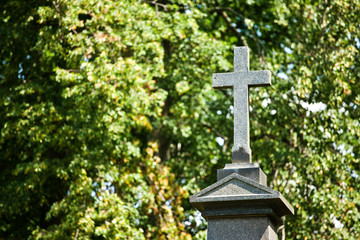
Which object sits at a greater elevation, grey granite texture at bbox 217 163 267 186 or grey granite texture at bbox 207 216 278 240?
grey granite texture at bbox 217 163 267 186

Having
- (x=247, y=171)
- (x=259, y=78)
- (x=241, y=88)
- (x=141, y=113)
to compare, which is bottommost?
(x=247, y=171)

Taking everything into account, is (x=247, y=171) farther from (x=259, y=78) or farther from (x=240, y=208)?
(x=259, y=78)

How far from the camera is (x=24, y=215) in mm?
14281

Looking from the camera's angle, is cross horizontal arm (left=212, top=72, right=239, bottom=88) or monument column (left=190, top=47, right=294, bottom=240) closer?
monument column (left=190, top=47, right=294, bottom=240)

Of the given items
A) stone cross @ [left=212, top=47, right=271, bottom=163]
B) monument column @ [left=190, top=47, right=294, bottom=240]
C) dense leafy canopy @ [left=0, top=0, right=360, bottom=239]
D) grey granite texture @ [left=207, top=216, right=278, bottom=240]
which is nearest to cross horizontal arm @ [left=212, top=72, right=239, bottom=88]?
stone cross @ [left=212, top=47, right=271, bottom=163]

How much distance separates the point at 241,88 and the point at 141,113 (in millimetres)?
Answer: 5218

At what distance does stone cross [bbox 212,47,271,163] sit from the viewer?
645 cm

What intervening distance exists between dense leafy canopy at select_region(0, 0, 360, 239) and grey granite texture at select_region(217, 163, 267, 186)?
4952 millimetres

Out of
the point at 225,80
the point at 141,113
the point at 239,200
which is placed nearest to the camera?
the point at 239,200

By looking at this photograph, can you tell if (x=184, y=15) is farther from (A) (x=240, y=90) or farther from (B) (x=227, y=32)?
(A) (x=240, y=90)

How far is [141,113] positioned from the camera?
11.9 m

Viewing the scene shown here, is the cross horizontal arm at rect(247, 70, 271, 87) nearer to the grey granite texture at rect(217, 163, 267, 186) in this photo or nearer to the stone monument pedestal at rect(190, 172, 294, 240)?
the grey granite texture at rect(217, 163, 267, 186)

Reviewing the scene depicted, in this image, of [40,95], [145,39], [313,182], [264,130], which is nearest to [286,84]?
[264,130]

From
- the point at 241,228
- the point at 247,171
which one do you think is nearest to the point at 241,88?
the point at 247,171
